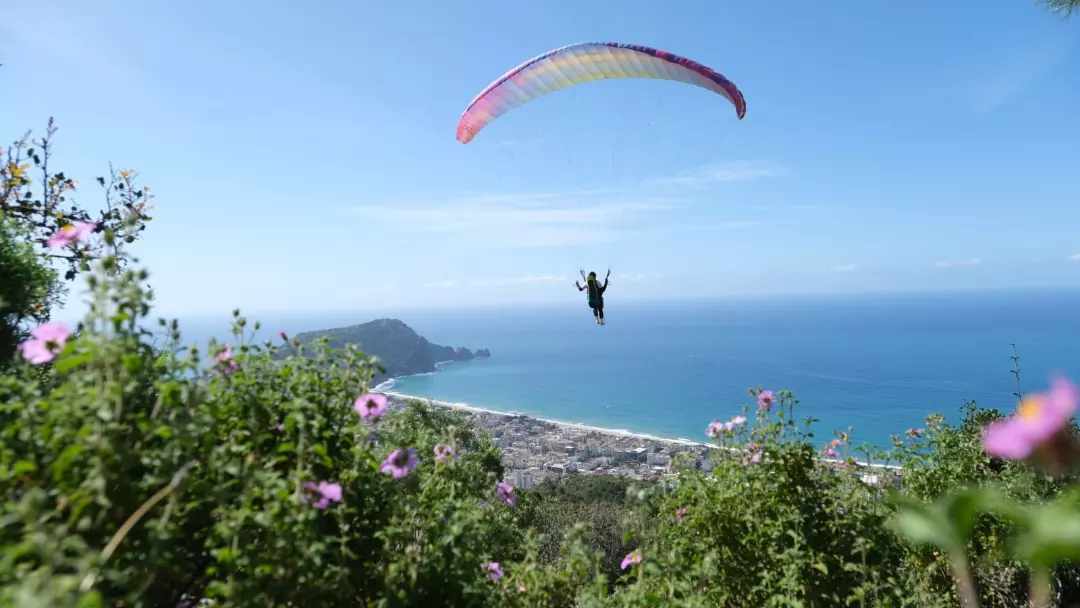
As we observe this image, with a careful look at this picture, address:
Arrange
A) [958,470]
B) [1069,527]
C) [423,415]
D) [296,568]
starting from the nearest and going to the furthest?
[1069,527] → [296,568] → [958,470] → [423,415]

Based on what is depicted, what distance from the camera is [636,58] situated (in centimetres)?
867

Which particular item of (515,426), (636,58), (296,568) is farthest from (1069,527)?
(515,426)

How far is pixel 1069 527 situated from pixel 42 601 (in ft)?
5.95

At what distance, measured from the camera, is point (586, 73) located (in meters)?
8.97

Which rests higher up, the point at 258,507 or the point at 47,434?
the point at 47,434

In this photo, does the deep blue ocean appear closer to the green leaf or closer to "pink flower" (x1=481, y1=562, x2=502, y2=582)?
"pink flower" (x1=481, y1=562, x2=502, y2=582)

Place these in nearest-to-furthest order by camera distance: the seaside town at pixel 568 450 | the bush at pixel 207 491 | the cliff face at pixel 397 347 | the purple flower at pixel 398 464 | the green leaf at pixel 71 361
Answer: the bush at pixel 207 491 → the green leaf at pixel 71 361 → the purple flower at pixel 398 464 → the seaside town at pixel 568 450 → the cliff face at pixel 397 347

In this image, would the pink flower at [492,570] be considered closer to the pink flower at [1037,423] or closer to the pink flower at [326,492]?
the pink flower at [326,492]

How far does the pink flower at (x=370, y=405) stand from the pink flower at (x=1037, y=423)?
7.23 feet

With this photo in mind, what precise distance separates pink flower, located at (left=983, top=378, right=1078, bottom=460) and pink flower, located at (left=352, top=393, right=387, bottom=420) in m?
2.20

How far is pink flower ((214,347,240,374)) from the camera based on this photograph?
2.51 m

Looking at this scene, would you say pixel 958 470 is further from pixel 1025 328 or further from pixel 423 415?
pixel 1025 328

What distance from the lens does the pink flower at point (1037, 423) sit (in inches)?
35.1

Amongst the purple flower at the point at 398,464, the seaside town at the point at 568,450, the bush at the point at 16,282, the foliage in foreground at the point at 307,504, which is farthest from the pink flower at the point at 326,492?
the seaside town at the point at 568,450
